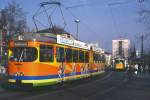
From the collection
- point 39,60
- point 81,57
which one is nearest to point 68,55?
point 81,57

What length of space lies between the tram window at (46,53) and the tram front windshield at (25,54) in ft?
1.53

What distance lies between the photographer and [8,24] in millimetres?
55781

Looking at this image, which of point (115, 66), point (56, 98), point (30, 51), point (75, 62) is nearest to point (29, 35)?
point (30, 51)

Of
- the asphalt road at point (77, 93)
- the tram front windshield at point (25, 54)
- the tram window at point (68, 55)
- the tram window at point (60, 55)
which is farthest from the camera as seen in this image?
the tram window at point (68, 55)

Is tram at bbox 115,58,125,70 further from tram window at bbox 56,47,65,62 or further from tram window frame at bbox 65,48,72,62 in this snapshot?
tram window at bbox 56,47,65,62

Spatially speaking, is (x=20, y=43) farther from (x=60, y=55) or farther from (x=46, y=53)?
(x=60, y=55)

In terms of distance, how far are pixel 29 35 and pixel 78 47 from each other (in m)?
7.60

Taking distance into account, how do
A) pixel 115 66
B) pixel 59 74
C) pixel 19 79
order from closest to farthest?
pixel 19 79
pixel 59 74
pixel 115 66

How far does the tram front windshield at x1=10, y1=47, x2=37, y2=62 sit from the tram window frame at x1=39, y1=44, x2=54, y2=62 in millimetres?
397

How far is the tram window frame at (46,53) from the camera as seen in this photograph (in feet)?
71.5

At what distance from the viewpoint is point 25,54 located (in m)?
21.6

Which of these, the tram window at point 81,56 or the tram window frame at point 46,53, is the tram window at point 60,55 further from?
the tram window at point 81,56

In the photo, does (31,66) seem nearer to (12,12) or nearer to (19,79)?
(19,79)

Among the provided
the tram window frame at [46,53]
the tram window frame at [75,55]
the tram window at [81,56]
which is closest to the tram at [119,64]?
the tram window at [81,56]
